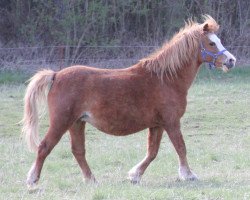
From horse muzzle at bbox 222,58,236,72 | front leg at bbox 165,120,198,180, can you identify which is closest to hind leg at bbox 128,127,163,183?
front leg at bbox 165,120,198,180

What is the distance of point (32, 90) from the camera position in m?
8.60

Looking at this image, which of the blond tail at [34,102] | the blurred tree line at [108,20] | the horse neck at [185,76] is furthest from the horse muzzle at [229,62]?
the blurred tree line at [108,20]

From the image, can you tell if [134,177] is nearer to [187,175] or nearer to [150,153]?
[150,153]

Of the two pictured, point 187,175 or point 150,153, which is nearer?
point 187,175

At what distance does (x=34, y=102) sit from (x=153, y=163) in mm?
2200

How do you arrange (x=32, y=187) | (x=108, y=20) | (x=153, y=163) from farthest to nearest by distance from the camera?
(x=108, y=20)
(x=153, y=163)
(x=32, y=187)

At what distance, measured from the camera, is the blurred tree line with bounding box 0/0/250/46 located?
25.8 metres

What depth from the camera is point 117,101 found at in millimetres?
8484

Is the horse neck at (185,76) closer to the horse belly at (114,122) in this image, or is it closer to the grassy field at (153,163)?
the horse belly at (114,122)

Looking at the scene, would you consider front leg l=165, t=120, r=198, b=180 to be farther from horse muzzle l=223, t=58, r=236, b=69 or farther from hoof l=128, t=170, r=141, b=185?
horse muzzle l=223, t=58, r=236, b=69

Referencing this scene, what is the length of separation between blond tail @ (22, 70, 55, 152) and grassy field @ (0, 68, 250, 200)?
20.7 inches

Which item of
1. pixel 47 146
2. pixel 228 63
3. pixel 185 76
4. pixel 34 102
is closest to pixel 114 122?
pixel 47 146

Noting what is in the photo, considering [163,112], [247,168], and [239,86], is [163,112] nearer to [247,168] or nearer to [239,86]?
Result: [247,168]

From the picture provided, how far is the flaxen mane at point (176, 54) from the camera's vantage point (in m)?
8.84
